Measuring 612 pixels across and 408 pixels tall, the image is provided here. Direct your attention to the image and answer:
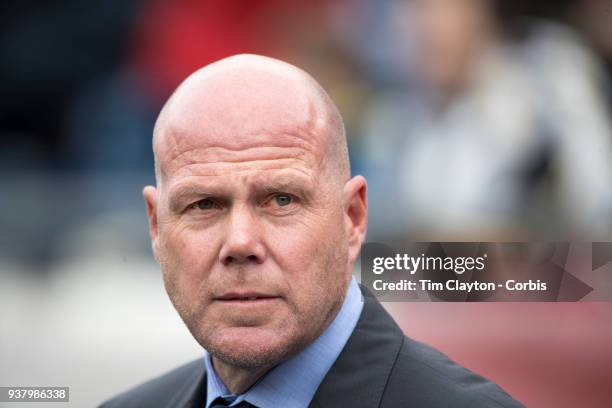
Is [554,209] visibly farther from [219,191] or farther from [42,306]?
[42,306]

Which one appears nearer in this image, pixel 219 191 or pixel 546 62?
pixel 219 191

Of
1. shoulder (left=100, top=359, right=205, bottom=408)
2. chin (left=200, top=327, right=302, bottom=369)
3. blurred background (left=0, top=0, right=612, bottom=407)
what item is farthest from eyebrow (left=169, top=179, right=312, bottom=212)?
blurred background (left=0, top=0, right=612, bottom=407)

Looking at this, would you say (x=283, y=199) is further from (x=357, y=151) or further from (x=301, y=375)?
(x=357, y=151)

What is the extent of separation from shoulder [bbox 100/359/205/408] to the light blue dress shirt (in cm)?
30

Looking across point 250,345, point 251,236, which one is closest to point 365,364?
point 250,345

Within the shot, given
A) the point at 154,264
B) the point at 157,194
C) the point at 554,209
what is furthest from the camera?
the point at 154,264

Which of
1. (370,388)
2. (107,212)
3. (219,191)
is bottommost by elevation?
(370,388)

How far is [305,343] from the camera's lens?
1.87 metres

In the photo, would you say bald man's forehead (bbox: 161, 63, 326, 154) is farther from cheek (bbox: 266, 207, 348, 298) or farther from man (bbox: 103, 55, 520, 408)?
cheek (bbox: 266, 207, 348, 298)

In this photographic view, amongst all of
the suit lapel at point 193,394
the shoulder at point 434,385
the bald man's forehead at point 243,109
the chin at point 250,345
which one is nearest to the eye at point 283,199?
the bald man's forehead at point 243,109

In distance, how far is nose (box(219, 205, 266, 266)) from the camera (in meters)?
1.73

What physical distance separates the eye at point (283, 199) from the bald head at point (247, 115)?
10cm

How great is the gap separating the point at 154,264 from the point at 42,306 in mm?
419

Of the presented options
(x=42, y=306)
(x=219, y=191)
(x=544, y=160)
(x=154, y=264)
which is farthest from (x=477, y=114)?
(x=42, y=306)
